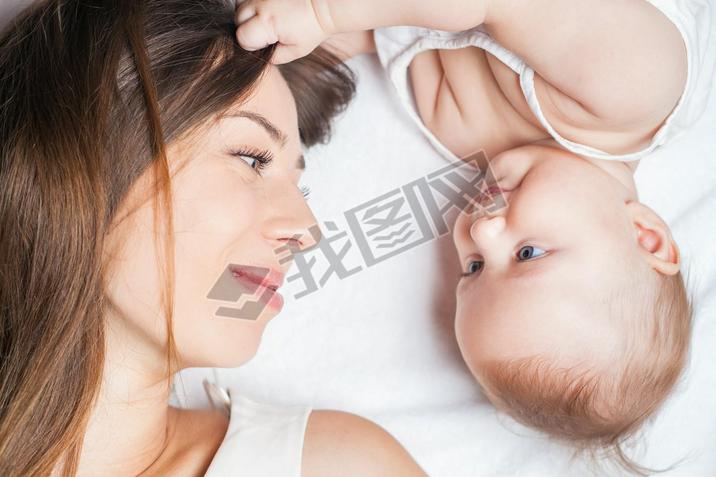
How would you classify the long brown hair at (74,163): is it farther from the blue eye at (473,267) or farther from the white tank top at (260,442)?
the blue eye at (473,267)

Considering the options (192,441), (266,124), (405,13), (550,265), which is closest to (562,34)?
(405,13)

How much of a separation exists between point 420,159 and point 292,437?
0.52m

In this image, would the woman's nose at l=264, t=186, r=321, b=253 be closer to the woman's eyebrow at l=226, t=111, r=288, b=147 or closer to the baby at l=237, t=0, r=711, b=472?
the woman's eyebrow at l=226, t=111, r=288, b=147

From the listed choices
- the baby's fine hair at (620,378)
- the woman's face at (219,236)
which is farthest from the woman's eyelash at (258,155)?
the baby's fine hair at (620,378)

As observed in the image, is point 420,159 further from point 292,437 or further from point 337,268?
point 292,437

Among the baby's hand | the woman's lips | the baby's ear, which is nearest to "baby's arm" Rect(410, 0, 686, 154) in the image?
the baby's ear

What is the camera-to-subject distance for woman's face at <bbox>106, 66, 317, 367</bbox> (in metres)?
0.91

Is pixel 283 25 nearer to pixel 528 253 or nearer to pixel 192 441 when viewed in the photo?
pixel 528 253

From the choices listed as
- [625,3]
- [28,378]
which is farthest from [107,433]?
[625,3]

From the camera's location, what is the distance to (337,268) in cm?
132

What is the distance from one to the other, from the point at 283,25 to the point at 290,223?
0.86 feet

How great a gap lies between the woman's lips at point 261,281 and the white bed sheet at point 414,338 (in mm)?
260

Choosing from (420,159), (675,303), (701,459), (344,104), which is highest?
(344,104)

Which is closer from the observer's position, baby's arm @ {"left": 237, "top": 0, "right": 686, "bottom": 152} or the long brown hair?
the long brown hair
